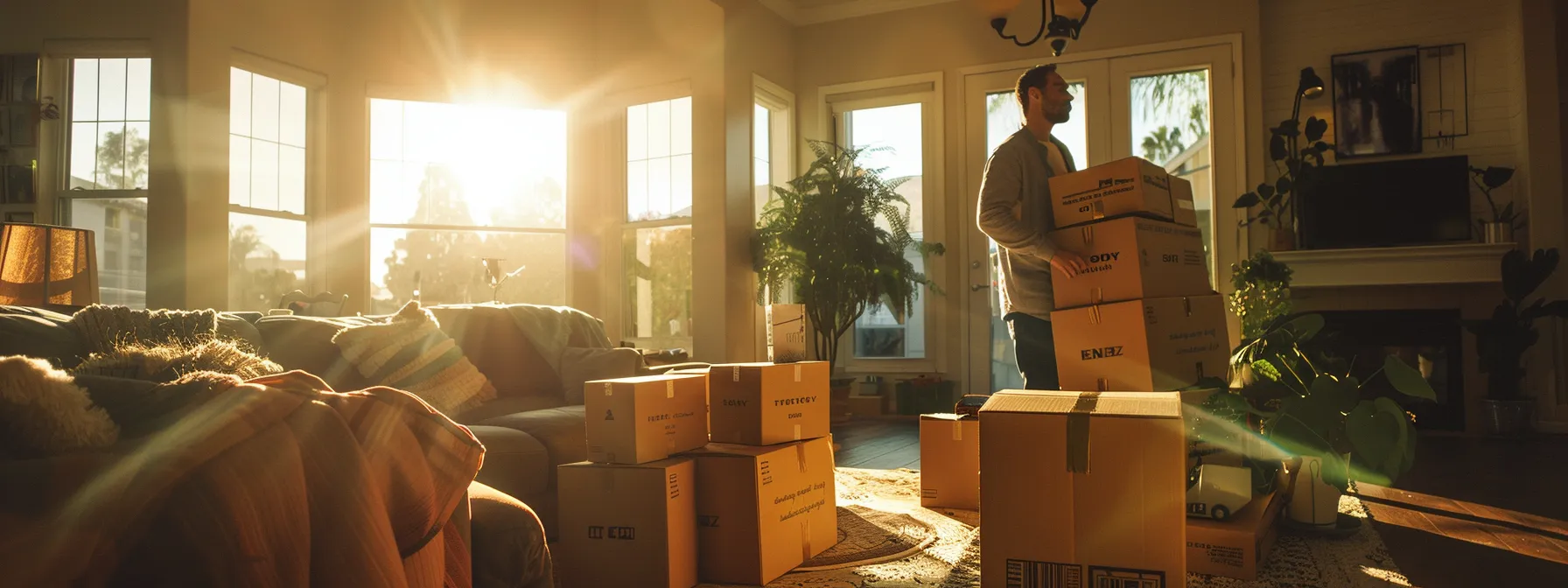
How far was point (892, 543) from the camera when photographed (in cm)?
269

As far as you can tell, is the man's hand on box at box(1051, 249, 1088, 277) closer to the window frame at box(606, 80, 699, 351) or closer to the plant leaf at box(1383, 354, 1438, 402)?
the plant leaf at box(1383, 354, 1438, 402)

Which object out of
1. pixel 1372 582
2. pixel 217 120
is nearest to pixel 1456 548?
pixel 1372 582

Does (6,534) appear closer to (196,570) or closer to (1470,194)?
(196,570)

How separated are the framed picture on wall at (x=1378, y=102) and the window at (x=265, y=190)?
6256 mm

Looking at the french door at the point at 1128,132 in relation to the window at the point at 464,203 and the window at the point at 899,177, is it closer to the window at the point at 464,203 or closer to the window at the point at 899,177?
the window at the point at 899,177

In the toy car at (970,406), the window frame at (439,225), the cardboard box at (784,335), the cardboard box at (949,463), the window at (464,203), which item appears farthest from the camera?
the window at (464,203)

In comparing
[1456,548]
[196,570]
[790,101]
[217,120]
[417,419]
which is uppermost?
[790,101]

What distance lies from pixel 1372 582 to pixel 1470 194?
4.04 m

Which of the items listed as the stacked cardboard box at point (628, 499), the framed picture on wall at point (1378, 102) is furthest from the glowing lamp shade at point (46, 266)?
the framed picture on wall at point (1378, 102)

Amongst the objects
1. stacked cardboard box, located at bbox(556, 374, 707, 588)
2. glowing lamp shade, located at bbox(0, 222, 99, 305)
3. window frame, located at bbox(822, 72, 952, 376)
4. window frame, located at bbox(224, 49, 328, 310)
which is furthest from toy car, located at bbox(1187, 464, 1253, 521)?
window frame, located at bbox(224, 49, 328, 310)

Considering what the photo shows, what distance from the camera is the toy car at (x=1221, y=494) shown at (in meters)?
2.39

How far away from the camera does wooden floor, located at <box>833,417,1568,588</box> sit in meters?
2.42

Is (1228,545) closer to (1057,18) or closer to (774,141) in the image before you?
(1057,18)

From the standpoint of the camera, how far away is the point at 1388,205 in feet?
17.4
